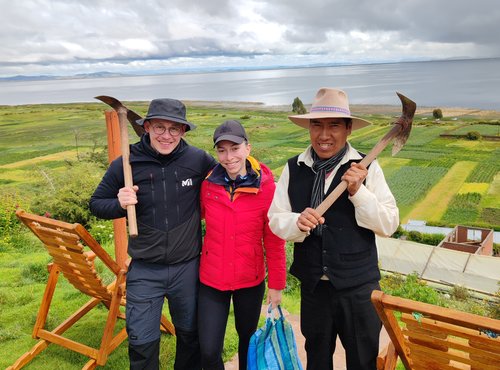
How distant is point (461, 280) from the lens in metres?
19.8

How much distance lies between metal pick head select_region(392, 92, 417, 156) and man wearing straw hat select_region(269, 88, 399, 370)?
22cm

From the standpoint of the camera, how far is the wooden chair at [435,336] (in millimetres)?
1651

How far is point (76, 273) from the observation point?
3152mm

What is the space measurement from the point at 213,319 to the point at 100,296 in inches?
48.5

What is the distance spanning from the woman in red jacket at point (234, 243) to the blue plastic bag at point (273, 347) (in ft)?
0.46

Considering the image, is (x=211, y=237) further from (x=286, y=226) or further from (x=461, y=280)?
(x=461, y=280)

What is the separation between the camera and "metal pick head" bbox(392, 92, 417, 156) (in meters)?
2.26

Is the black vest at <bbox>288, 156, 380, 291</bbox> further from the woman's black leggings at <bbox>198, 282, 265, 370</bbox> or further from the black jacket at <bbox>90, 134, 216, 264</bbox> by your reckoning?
the black jacket at <bbox>90, 134, 216, 264</bbox>

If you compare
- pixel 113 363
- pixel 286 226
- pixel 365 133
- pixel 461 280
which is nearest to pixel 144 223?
pixel 286 226

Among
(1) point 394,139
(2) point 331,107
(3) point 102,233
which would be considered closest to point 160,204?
(2) point 331,107

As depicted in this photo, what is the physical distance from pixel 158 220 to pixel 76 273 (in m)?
1.05

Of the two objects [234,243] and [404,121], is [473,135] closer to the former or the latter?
[404,121]

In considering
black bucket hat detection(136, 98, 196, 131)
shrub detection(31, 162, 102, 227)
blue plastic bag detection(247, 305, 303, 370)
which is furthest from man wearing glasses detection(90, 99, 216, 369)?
shrub detection(31, 162, 102, 227)

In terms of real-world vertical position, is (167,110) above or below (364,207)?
above
